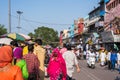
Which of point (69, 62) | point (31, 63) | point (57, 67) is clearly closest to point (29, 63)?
point (31, 63)

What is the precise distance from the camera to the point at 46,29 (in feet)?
510

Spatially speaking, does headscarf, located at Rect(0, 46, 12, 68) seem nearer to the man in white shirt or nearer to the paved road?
the man in white shirt

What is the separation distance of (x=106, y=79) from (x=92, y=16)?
65.5 meters

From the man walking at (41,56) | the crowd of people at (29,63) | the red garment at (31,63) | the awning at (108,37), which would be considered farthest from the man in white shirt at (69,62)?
the awning at (108,37)

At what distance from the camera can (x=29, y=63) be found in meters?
8.62

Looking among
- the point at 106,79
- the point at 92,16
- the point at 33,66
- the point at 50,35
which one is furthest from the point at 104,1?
the point at 50,35

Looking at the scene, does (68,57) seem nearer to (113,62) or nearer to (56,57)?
(56,57)

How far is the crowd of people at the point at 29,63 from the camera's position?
4578 millimetres

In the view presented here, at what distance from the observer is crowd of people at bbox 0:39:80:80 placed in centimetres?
458

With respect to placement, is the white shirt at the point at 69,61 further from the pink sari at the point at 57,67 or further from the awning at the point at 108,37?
the awning at the point at 108,37

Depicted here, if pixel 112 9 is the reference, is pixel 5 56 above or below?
below

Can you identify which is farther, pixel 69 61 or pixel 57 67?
pixel 69 61

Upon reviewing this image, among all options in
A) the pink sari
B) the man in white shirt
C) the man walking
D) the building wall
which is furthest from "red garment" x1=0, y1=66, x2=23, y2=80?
the building wall

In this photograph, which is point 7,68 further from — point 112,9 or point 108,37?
point 112,9
